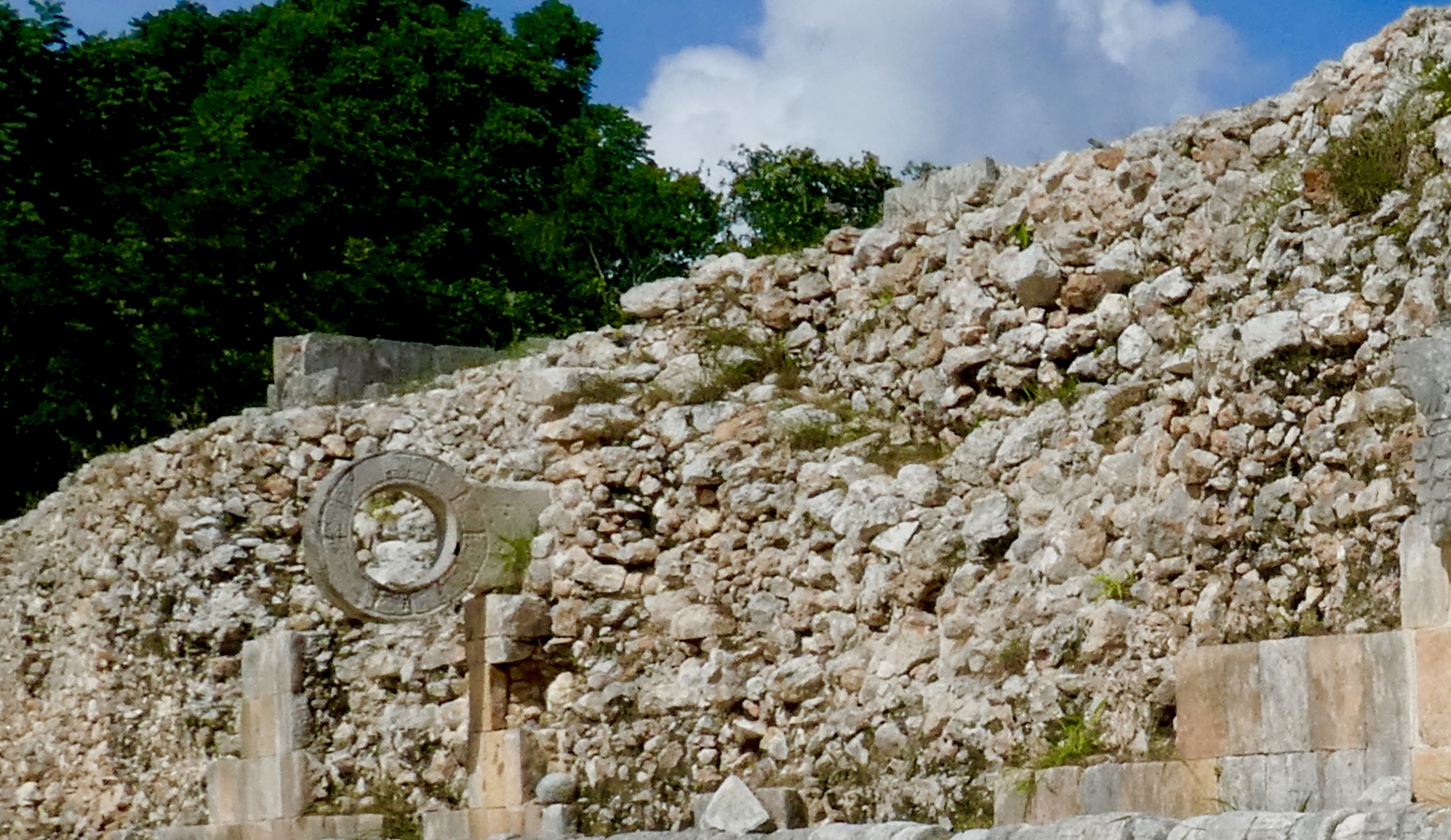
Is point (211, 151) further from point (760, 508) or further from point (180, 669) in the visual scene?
point (760, 508)

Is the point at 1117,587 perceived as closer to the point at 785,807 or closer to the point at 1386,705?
the point at 1386,705

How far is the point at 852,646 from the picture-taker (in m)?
11.0

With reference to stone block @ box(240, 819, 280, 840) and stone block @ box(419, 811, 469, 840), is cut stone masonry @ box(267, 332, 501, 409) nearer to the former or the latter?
stone block @ box(240, 819, 280, 840)

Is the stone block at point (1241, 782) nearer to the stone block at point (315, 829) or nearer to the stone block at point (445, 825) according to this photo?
the stone block at point (445, 825)

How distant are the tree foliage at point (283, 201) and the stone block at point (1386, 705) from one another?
1441cm

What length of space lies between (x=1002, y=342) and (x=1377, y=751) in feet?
12.1

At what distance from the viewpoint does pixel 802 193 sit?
68.8ft

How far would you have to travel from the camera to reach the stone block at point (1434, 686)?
22.7 ft

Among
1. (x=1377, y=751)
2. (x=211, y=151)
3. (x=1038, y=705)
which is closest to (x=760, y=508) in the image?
(x=1038, y=705)

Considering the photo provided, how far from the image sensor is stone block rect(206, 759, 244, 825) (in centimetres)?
1488

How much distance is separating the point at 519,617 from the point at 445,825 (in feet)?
4.05

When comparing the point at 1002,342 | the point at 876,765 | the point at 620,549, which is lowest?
the point at 876,765

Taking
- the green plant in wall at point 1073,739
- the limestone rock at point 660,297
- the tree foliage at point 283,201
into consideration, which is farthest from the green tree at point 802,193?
the green plant in wall at point 1073,739

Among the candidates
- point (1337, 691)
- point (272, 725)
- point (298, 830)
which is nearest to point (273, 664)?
point (272, 725)
